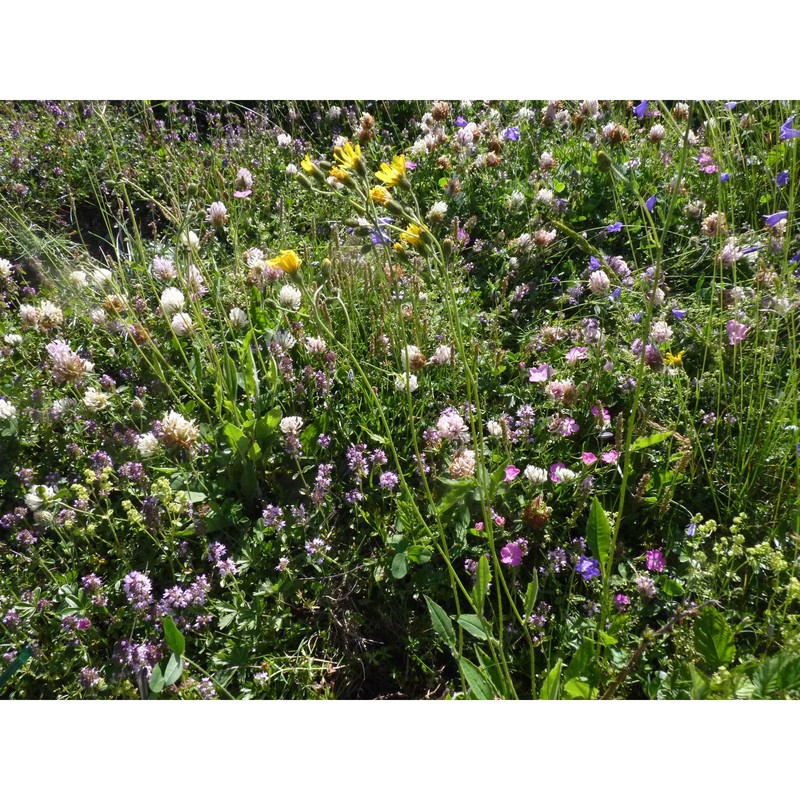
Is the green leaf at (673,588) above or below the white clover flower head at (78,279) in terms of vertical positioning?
below

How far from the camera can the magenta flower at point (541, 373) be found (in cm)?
122

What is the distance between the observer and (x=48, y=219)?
1737 millimetres

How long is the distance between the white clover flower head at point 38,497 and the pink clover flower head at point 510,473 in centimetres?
81

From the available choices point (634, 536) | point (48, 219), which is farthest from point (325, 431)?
point (48, 219)

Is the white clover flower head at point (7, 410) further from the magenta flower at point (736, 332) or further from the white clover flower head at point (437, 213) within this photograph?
the magenta flower at point (736, 332)

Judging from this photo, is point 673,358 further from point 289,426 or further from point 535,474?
point 289,426

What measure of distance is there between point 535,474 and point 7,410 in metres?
1.06

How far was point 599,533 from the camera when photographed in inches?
35.8

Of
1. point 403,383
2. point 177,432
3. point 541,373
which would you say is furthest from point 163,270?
point 541,373

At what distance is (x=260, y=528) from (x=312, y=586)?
0.47 feet

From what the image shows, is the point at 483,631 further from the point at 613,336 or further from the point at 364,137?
the point at 364,137

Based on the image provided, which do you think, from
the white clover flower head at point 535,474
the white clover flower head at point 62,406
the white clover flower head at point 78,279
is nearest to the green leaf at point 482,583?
the white clover flower head at point 535,474

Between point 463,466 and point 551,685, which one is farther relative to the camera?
point 463,466

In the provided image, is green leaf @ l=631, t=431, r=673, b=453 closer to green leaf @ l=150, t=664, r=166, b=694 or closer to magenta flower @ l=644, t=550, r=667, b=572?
magenta flower @ l=644, t=550, r=667, b=572
